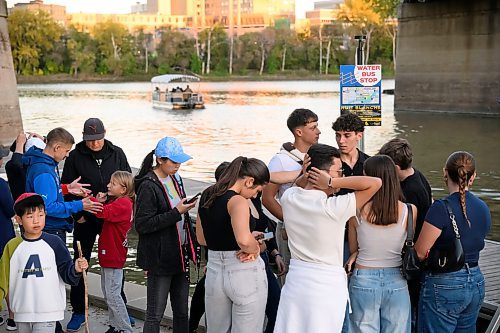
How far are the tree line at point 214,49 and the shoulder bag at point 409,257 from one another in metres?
125

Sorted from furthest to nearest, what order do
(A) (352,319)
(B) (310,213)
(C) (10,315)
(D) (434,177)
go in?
(D) (434,177) < (C) (10,315) < (A) (352,319) < (B) (310,213)

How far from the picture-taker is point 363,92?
10891 millimetres

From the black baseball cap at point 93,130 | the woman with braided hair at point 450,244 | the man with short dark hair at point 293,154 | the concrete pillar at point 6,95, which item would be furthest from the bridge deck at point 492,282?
the concrete pillar at point 6,95

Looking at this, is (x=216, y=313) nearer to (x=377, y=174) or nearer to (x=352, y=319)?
(x=352, y=319)

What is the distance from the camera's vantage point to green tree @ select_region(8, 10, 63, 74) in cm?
11994

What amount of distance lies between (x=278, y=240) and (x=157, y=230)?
119 centimetres

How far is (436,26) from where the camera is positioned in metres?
45.1

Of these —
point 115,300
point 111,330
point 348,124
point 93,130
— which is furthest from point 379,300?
point 93,130

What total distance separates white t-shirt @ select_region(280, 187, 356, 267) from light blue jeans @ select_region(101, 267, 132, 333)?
2.48m

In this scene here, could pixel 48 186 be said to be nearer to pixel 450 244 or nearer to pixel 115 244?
pixel 115 244

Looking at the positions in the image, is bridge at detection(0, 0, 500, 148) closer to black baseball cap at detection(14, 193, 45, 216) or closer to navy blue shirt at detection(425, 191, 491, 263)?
navy blue shirt at detection(425, 191, 491, 263)

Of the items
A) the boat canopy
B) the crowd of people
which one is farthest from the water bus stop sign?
the boat canopy

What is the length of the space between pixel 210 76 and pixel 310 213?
130m

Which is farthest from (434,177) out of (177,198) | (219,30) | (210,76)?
(219,30)
